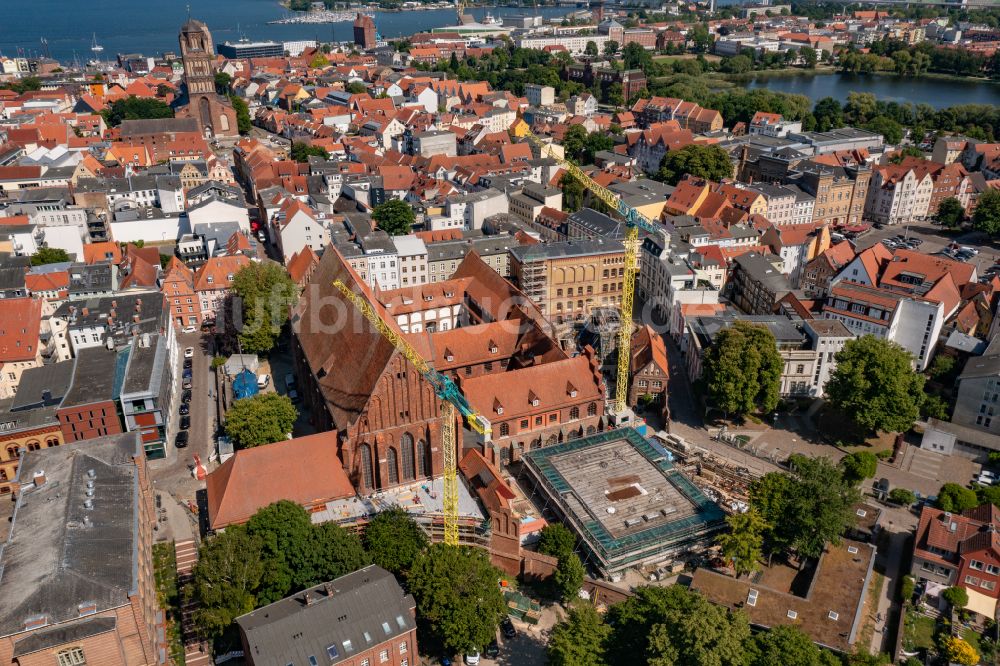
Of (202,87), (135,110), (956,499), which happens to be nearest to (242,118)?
(202,87)

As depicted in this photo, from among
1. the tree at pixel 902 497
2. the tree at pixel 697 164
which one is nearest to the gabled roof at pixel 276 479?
the tree at pixel 902 497

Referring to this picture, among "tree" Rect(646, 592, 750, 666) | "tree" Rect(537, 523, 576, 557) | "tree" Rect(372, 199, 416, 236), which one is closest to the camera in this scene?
"tree" Rect(646, 592, 750, 666)

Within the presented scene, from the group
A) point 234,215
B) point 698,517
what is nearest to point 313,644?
point 698,517

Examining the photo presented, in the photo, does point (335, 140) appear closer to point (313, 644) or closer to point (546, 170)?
point (546, 170)

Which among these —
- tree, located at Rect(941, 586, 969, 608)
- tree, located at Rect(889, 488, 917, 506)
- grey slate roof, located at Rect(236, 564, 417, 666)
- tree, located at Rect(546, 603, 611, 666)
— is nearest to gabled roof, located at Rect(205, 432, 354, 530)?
grey slate roof, located at Rect(236, 564, 417, 666)

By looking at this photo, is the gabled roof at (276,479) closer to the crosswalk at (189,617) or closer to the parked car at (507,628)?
the crosswalk at (189,617)

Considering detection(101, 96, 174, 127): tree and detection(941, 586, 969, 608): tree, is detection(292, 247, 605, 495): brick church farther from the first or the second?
detection(101, 96, 174, 127): tree
